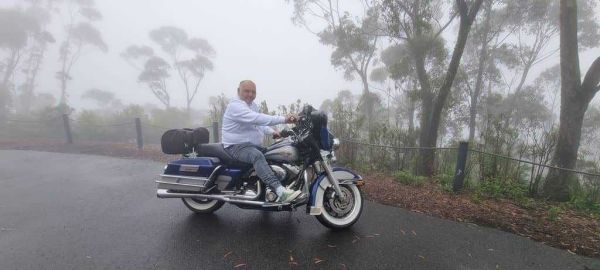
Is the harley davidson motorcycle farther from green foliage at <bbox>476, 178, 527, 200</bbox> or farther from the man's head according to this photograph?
green foliage at <bbox>476, 178, 527, 200</bbox>

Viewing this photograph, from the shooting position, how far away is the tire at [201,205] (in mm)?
4352

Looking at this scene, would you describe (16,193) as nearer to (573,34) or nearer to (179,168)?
(179,168)

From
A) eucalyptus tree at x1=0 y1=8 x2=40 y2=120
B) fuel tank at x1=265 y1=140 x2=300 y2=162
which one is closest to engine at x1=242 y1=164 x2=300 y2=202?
fuel tank at x1=265 y1=140 x2=300 y2=162

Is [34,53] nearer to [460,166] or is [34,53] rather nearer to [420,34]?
[420,34]

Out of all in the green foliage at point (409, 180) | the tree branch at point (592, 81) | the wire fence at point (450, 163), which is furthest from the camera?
the tree branch at point (592, 81)

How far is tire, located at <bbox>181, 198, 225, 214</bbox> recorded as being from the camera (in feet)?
14.3

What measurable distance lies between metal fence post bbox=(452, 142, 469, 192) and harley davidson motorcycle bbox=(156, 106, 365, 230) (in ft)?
8.11

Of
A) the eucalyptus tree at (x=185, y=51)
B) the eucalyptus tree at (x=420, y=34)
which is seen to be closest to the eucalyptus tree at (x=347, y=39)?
the eucalyptus tree at (x=420, y=34)

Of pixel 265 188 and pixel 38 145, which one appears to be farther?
pixel 38 145

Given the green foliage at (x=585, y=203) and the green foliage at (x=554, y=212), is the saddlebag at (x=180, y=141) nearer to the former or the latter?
the green foliage at (x=554, y=212)

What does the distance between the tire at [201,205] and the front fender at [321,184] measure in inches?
53.6

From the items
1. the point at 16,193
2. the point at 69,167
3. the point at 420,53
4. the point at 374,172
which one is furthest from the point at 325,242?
the point at 420,53

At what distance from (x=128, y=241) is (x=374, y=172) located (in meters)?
5.17

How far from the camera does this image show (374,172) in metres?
7.37
